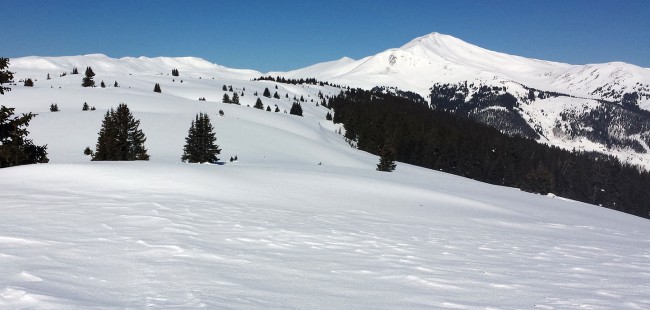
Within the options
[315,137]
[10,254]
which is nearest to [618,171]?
[315,137]

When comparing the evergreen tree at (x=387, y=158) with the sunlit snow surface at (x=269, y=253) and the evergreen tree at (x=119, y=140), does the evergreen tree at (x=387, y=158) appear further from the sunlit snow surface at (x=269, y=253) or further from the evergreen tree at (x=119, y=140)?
the sunlit snow surface at (x=269, y=253)

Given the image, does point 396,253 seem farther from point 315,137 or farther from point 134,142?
point 315,137

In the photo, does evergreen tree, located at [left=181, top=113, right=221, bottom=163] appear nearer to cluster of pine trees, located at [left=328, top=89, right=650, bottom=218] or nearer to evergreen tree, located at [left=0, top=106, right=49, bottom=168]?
evergreen tree, located at [left=0, top=106, right=49, bottom=168]

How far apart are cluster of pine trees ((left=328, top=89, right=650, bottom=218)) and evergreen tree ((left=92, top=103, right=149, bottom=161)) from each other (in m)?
56.9

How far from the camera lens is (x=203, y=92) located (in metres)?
118

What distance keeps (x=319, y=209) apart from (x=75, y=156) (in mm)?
33943

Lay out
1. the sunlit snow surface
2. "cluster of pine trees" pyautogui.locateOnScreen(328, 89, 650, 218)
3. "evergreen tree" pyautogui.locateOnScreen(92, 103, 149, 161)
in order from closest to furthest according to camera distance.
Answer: the sunlit snow surface → "evergreen tree" pyautogui.locateOnScreen(92, 103, 149, 161) → "cluster of pine trees" pyautogui.locateOnScreen(328, 89, 650, 218)

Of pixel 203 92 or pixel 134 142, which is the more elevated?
pixel 203 92

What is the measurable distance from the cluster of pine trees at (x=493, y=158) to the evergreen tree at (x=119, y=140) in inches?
2239

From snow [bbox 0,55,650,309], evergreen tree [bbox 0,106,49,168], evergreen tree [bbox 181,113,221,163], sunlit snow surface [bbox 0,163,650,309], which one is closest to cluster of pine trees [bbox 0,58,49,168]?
evergreen tree [bbox 0,106,49,168]

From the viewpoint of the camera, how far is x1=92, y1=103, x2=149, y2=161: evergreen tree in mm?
33656

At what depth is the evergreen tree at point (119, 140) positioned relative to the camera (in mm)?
33656

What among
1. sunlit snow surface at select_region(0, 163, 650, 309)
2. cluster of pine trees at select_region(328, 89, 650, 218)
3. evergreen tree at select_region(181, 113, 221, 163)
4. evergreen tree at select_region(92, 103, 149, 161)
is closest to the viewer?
sunlit snow surface at select_region(0, 163, 650, 309)

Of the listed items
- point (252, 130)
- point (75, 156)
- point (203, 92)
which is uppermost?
point (203, 92)
